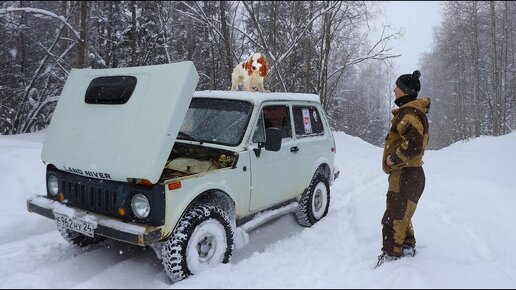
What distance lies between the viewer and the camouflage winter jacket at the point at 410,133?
149 inches

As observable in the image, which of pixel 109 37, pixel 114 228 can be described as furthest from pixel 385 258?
pixel 109 37

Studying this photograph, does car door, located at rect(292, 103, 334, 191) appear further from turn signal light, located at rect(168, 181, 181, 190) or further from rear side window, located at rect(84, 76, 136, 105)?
rear side window, located at rect(84, 76, 136, 105)

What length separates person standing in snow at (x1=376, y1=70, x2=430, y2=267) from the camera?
3.79 metres

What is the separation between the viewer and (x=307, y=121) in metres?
5.79

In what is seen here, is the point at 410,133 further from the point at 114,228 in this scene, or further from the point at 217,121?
the point at 114,228

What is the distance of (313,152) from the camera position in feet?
18.8

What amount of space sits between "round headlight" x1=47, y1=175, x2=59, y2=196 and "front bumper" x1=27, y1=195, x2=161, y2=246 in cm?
18

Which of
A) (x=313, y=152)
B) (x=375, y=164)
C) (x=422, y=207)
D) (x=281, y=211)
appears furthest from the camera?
(x=375, y=164)

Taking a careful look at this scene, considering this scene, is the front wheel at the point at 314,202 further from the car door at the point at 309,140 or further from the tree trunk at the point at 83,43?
the tree trunk at the point at 83,43

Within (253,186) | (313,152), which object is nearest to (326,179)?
(313,152)

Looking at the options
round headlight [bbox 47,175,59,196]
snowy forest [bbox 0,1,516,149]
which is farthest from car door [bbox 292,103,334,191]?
snowy forest [bbox 0,1,516,149]

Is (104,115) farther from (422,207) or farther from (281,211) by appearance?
(422,207)

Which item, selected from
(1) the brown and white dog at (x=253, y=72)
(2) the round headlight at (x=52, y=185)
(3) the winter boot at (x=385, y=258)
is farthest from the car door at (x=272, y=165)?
→ (2) the round headlight at (x=52, y=185)

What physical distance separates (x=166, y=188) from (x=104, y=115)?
1107mm
